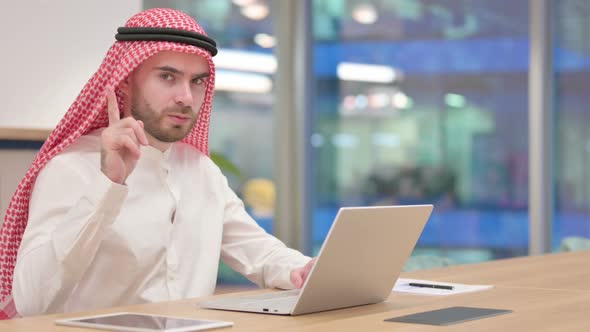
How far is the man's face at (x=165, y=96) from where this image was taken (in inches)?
103

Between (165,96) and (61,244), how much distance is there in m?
0.60

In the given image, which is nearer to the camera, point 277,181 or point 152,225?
point 152,225

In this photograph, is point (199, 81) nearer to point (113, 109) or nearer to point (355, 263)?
point (113, 109)

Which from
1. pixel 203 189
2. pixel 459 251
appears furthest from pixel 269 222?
pixel 203 189

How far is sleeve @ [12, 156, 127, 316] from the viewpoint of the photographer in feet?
7.09

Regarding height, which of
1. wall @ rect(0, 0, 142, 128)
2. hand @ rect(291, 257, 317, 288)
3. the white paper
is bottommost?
the white paper

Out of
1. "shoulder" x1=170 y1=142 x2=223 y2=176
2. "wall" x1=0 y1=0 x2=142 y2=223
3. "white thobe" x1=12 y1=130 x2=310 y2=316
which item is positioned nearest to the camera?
"white thobe" x1=12 y1=130 x2=310 y2=316

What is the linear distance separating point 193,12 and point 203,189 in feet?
16.8

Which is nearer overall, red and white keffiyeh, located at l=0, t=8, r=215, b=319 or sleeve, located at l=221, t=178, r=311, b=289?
red and white keffiyeh, located at l=0, t=8, r=215, b=319

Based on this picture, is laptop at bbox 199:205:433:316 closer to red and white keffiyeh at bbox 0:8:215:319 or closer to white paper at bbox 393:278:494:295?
white paper at bbox 393:278:494:295

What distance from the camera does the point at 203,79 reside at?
275 centimetres

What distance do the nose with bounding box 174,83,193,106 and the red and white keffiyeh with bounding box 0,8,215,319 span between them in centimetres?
→ 10

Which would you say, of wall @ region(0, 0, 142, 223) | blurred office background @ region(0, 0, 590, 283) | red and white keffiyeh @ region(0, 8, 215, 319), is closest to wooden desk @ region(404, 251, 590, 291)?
red and white keffiyeh @ region(0, 8, 215, 319)

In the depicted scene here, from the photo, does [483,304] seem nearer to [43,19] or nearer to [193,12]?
[43,19]
